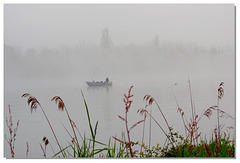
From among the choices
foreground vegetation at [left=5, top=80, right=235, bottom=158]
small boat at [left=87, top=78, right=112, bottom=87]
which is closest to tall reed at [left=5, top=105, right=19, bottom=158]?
foreground vegetation at [left=5, top=80, right=235, bottom=158]

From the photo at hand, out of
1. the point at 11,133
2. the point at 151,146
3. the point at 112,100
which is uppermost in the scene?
the point at 112,100

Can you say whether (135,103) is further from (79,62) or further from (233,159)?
(233,159)

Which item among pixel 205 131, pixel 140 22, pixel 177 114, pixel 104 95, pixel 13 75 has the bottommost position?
pixel 205 131

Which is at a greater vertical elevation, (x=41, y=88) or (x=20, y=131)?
(x=41, y=88)

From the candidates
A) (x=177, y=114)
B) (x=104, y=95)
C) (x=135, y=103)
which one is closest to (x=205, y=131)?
(x=177, y=114)

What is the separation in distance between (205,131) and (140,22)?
4.87 ft

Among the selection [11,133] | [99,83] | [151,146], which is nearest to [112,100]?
[99,83]

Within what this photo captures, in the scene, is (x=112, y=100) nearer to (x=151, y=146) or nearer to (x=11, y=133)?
(x=151, y=146)

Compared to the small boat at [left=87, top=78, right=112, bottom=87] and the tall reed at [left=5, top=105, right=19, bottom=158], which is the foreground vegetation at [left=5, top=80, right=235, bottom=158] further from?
the small boat at [left=87, top=78, right=112, bottom=87]

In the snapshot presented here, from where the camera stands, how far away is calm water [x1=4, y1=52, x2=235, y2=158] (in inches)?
127

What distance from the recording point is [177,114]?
329 centimetres

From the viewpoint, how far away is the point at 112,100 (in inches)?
131

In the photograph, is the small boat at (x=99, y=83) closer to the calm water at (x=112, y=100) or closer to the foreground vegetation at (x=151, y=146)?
the calm water at (x=112, y=100)

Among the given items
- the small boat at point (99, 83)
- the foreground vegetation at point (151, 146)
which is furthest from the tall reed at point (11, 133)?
the small boat at point (99, 83)
